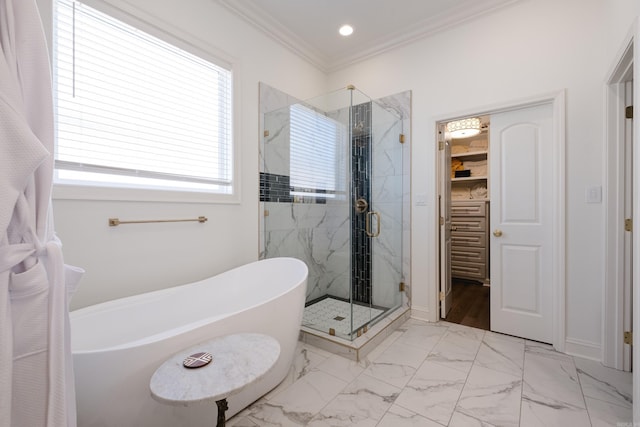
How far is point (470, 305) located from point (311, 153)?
2.58 meters

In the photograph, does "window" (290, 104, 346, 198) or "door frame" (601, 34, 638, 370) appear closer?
"door frame" (601, 34, 638, 370)

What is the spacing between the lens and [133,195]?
192 centimetres

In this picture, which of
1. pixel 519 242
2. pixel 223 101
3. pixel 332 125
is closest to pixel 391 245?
pixel 519 242

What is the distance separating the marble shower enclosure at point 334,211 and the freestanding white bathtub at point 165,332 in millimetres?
535

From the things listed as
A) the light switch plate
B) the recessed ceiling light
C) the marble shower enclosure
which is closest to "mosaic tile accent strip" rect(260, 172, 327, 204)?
the marble shower enclosure

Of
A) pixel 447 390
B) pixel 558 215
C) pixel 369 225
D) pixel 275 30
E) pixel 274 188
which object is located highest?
pixel 275 30

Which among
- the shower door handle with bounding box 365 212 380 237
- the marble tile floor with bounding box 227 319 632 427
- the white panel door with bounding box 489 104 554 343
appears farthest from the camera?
the shower door handle with bounding box 365 212 380 237

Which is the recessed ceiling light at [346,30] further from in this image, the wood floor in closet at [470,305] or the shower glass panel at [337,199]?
the wood floor in closet at [470,305]

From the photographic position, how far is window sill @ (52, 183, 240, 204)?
165 cm

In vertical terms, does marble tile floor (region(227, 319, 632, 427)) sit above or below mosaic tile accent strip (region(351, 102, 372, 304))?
below

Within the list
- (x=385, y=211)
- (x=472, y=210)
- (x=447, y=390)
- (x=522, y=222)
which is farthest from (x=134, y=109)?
(x=472, y=210)

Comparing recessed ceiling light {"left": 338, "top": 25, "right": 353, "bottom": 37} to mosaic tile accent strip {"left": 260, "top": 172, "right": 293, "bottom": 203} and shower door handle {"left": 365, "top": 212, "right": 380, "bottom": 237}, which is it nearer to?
mosaic tile accent strip {"left": 260, "top": 172, "right": 293, "bottom": 203}

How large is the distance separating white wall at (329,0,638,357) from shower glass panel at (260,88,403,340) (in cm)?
31

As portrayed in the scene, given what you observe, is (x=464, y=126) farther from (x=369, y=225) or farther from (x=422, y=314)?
(x=422, y=314)
